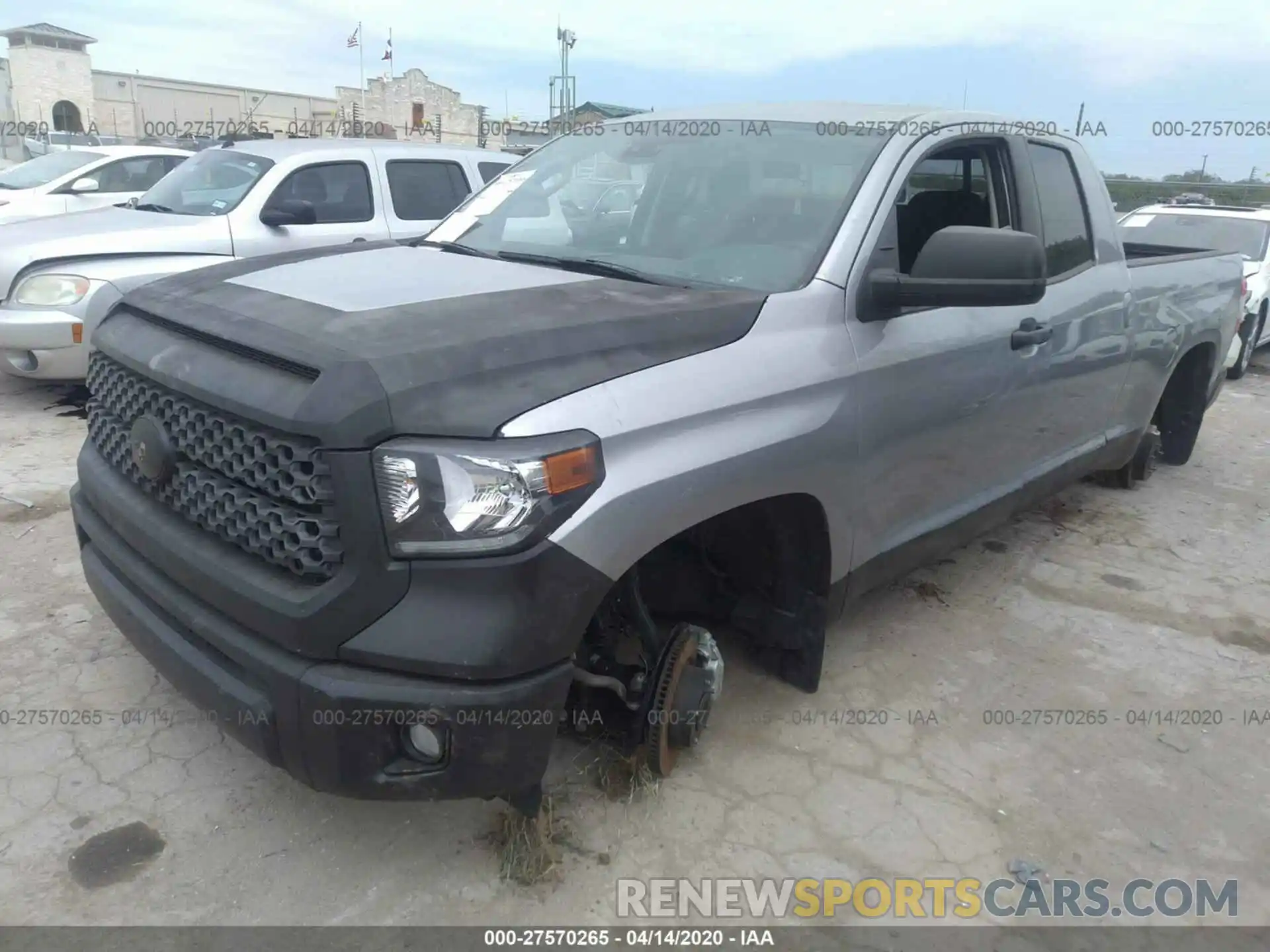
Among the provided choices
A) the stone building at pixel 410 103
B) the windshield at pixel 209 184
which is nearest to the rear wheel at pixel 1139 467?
the windshield at pixel 209 184

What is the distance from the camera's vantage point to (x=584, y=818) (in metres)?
2.59

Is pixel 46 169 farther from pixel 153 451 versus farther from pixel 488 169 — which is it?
pixel 153 451

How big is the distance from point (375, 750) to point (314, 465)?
0.61m

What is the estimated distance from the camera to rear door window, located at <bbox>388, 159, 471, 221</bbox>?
22.9ft

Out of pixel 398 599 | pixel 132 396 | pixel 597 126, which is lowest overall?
pixel 398 599

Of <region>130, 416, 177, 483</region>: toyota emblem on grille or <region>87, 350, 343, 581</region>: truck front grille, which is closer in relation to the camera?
<region>87, 350, 343, 581</region>: truck front grille

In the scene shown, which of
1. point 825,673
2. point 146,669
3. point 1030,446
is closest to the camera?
point 146,669

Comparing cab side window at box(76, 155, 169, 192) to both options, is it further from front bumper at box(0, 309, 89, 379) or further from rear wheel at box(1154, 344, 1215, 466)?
rear wheel at box(1154, 344, 1215, 466)

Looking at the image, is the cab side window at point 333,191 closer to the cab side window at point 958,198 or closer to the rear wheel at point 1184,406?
the cab side window at point 958,198

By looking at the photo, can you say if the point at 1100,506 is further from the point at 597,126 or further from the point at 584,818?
the point at 584,818

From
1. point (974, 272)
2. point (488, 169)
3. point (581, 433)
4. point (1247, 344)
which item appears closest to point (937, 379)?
point (974, 272)

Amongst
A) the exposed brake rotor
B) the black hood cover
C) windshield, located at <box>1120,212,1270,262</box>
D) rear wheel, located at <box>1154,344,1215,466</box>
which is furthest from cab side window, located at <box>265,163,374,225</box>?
windshield, located at <box>1120,212,1270,262</box>

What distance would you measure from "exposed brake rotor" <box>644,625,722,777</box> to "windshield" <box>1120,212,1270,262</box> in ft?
27.6

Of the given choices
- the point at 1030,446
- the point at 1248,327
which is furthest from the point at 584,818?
the point at 1248,327
